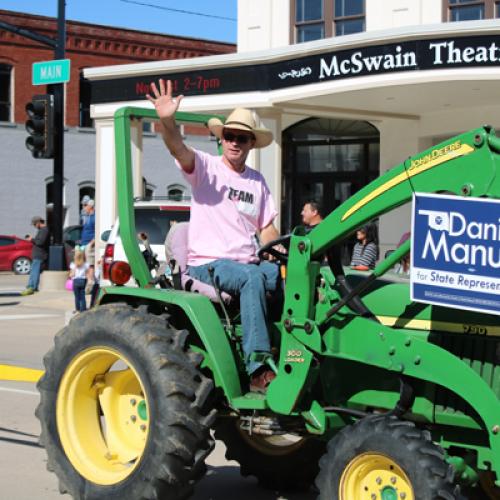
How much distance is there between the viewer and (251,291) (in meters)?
5.47

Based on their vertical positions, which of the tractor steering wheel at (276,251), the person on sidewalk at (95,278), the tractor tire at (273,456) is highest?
the tractor steering wheel at (276,251)

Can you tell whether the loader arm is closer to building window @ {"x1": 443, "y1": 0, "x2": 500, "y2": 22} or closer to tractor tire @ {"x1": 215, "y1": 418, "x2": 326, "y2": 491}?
tractor tire @ {"x1": 215, "y1": 418, "x2": 326, "y2": 491}

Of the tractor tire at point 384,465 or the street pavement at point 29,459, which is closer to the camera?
the tractor tire at point 384,465

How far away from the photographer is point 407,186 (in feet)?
15.9

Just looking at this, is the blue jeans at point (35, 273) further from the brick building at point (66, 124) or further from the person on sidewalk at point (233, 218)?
the person on sidewalk at point (233, 218)

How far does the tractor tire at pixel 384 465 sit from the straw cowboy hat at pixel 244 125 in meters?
1.91

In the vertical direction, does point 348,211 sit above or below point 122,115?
below

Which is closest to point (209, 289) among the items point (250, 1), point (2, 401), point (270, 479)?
point (270, 479)

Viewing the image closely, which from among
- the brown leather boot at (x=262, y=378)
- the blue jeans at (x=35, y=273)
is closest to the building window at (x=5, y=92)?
the blue jeans at (x=35, y=273)

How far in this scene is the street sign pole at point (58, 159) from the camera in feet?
72.3

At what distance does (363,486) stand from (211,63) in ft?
55.8

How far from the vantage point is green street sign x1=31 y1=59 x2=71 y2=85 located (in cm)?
2089

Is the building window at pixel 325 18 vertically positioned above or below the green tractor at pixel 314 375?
above

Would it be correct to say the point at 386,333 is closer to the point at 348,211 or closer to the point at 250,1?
the point at 348,211
